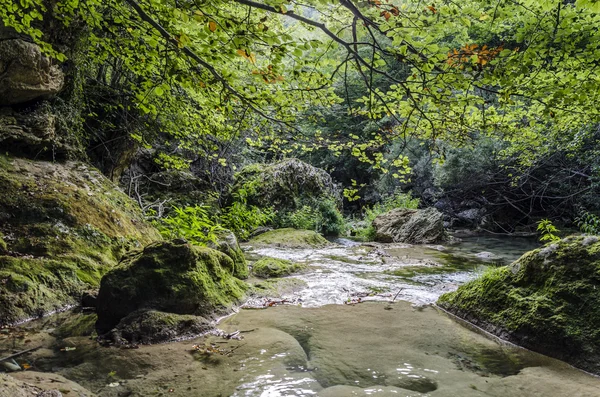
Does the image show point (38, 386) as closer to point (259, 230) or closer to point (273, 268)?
point (273, 268)

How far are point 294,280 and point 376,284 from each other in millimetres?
1464

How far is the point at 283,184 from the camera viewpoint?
15617 millimetres

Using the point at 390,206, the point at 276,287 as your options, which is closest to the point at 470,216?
the point at 390,206

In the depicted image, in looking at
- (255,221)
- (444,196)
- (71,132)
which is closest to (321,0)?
(71,132)

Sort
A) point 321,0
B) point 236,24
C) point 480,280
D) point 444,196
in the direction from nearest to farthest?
point 321,0, point 236,24, point 480,280, point 444,196

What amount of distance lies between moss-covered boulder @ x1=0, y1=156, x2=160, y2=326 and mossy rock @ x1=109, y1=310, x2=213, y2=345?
3.55ft

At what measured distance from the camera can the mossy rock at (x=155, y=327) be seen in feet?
11.1

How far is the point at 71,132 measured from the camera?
6.55m

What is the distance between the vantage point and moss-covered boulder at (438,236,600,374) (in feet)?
10.7

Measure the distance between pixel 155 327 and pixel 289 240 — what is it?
7.96m

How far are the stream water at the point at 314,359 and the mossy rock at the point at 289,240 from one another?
6.15 m

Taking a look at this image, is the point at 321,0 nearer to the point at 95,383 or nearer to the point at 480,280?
the point at 95,383

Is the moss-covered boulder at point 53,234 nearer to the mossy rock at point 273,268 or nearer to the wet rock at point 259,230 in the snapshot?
the mossy rock at point 273,268

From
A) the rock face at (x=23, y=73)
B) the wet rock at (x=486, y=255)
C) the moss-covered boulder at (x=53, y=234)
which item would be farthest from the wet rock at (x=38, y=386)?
the wet rock at (x=486, y=255)
